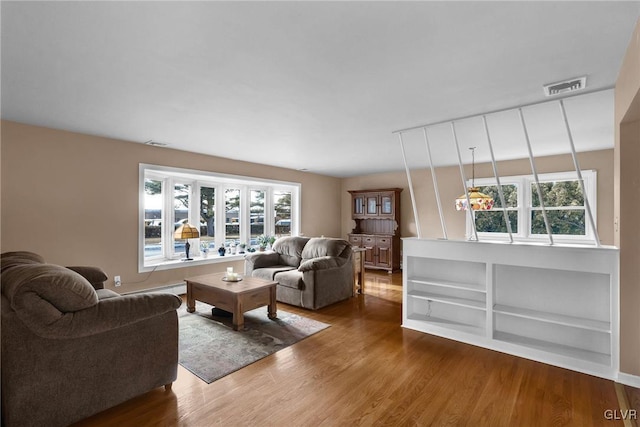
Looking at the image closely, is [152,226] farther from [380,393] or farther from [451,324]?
[451,324]

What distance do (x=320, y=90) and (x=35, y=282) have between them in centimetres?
236

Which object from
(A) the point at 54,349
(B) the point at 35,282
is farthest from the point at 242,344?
(B) the point at 35,282

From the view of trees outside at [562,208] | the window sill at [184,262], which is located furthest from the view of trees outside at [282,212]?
the view of trees outside at [562,208]

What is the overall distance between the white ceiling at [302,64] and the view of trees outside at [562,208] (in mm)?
2067

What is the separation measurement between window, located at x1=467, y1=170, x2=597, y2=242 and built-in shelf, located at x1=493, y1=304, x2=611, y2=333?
291 centimetres

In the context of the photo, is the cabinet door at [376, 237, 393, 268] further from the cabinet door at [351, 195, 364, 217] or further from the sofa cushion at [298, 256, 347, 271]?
the sofa cushion at [298, 256, 347, 271]

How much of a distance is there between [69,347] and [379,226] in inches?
265

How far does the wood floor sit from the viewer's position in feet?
6.51

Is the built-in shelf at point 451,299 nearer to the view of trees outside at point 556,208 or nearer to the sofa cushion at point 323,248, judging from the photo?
the sofa cushion at point 323,248

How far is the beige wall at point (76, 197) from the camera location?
11.5 ft

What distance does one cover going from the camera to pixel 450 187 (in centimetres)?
670

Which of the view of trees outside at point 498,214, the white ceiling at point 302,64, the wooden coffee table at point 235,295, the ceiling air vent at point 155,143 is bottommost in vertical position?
the wooden coffee table at point 235,295

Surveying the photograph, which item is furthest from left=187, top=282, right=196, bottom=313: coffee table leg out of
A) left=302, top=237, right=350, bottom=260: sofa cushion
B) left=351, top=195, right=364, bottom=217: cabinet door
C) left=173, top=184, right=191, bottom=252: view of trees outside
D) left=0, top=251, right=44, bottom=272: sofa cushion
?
left=351, top=195, right=364, bottom=217: cabinet door

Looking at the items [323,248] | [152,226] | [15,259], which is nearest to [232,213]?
[152,226]
